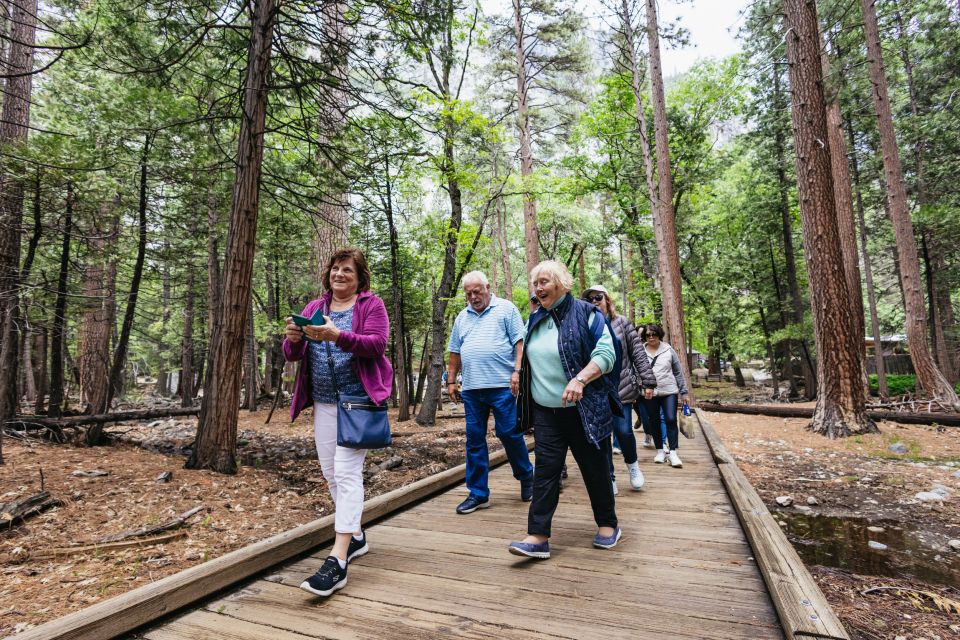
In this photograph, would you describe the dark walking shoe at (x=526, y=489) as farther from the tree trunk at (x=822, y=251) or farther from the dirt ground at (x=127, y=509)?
the tree trunk at (x=822, y=251)

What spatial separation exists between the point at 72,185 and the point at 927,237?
77.2 ft

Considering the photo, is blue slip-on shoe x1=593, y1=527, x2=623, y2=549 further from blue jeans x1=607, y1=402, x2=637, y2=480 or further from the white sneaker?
the white sneaker

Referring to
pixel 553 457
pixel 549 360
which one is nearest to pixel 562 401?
pixel 549 360

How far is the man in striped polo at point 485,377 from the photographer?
430cm

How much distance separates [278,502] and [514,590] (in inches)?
160

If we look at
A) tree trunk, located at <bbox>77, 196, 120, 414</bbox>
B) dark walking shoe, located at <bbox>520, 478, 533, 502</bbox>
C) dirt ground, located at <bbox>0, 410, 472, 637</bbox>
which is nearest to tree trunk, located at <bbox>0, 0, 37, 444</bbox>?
tree trunk, located at <bbox>77, 196, 120, 414</bbox>

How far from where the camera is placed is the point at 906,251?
1196cm

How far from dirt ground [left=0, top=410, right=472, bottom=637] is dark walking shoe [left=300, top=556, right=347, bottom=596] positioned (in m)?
1.84

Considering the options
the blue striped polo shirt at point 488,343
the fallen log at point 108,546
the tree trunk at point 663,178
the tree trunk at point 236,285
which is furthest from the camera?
the tree trunk at point 663,178

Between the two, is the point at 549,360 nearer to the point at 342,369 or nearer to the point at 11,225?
the point at 342,369

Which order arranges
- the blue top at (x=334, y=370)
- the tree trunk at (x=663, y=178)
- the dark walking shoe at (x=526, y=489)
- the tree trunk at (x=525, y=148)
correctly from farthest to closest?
the tree trunk at (x=663, y=178)
the tree trunk at (x=525, y=148)
the dark walking shoe at (x=526, y=489)
the blue top at (x=334, y=370)

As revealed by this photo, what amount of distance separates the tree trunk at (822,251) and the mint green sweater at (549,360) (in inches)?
364

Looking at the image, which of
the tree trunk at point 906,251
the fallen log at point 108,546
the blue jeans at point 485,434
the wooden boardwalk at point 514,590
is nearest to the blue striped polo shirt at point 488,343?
the blue jeans at point 485,434

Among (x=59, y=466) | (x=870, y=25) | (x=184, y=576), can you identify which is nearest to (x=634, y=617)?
(x=184, y=576)
